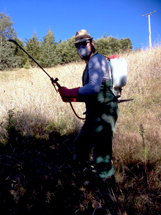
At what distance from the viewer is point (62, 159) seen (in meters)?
2.48

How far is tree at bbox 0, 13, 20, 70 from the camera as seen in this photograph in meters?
20.9

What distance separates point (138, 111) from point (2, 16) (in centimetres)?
2809

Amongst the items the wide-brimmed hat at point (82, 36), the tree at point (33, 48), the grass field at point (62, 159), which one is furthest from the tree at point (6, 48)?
the wide-brimmed hat at point (82, 36)

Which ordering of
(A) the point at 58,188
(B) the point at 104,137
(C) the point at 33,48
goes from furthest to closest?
(C) the point at 33,48
(A) the point at 58,188
(B) the point at 104,137

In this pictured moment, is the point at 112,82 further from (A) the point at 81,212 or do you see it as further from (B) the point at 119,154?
(A) the point at 81,212

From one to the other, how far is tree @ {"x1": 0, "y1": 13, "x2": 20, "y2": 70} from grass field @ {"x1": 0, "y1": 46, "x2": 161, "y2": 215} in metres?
18.8

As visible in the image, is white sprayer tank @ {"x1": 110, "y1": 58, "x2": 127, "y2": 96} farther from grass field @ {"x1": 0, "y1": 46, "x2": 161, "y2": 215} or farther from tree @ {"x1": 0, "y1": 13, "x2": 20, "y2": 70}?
tree @ {"x1": 0, "y1": 13, "x2": 20, "y2": 70}

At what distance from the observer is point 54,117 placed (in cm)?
367

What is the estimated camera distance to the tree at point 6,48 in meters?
20.9

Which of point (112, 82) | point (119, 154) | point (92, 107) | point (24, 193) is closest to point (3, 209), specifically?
point (24, 193)

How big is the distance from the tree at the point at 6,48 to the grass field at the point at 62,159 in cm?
1877

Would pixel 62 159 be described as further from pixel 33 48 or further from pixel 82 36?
pixel 33 48

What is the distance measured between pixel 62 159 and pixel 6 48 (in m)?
23.4

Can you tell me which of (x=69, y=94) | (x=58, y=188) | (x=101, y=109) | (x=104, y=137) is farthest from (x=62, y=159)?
(x=69, y=94)
